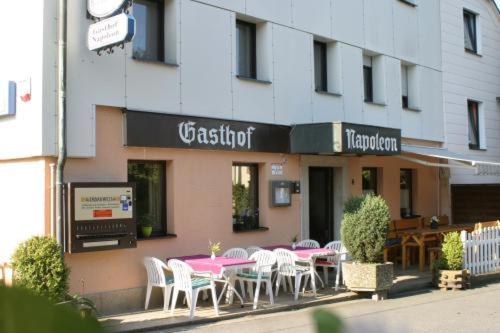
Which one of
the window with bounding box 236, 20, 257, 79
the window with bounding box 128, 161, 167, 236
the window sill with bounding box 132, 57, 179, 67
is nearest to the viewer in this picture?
the window sill with bounding box 132, 57, 179, 67

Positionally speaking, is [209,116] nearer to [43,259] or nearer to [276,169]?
[276,169]

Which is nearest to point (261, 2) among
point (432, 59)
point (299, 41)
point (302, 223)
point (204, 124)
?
point (299, 41)

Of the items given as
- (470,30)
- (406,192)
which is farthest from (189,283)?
(470,30)

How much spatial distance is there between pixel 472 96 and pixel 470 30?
2.36 m

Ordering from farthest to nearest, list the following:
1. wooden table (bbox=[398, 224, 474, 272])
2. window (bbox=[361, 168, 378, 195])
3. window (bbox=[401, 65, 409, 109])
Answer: window (bbox=[401, 65, 409, 109]) → window (bbox=[361, 168, 378, 195]) → wooden table (bbox=[398, 224, 474, 272])

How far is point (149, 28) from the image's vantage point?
1070 cm

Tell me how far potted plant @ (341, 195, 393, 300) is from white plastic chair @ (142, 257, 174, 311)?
11.0 feet

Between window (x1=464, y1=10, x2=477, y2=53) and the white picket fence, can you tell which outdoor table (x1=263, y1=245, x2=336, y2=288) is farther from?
window (x1=464, y1=10, x2=477, y2=53)

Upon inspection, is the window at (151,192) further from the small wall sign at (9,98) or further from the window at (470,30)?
the window at (470,30)

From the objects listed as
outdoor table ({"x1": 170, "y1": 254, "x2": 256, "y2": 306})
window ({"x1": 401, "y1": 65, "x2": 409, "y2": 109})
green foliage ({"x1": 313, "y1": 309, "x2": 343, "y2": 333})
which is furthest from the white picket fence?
green foliage ({"x1": 313, "y1": 309, "x2": 343, "y2": 333})

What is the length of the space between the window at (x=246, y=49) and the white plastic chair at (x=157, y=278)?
448 cm

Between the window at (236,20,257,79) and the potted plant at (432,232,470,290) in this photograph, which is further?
the window at (236,20,257,79)

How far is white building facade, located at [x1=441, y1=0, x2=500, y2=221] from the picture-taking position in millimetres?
18734

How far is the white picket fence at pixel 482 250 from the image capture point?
12.9 meters
